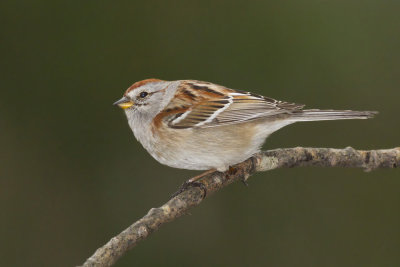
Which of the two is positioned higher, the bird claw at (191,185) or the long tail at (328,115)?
the long tail at (328,115)

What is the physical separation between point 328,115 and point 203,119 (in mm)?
914

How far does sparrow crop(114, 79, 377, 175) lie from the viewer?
156 inches

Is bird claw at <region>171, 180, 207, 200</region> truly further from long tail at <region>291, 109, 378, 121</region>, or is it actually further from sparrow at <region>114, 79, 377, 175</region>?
long tail at <region>291, 109, 378, 121</region>

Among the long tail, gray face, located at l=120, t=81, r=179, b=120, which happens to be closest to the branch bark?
the long tail

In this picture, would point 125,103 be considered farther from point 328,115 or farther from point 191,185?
point 328,115

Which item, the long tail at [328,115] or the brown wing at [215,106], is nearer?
the long tail at [328,115]

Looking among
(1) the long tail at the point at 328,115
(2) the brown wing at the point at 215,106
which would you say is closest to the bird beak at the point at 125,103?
(2) the brown wing at the point at 215,106

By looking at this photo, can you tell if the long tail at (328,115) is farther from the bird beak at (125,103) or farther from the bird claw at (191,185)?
the bird beak at (125,103)

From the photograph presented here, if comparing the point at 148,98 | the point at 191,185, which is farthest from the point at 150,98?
the point at 191,185

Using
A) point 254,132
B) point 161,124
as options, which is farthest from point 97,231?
point 254,132

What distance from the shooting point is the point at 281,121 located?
4.03 m

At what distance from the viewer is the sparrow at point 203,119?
3959 millimetres

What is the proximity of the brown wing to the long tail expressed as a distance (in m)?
0.08

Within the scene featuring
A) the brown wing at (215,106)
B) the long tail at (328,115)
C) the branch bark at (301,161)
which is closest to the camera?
the long tail at (328,115)
